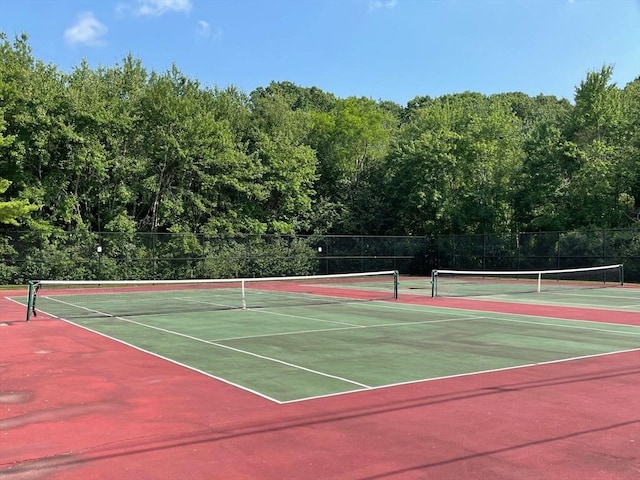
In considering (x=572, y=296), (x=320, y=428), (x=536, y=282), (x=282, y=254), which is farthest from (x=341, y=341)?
(x=282, y=254)

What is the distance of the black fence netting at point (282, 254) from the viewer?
31.5 meters

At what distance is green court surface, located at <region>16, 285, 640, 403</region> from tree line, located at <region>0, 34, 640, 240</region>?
1683cm

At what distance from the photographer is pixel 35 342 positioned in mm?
12133

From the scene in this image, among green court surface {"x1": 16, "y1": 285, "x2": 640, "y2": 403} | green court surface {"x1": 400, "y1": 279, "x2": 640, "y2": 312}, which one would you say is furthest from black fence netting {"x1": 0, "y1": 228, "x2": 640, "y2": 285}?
green court surface {"x1": 16, "y1": 285, "x2": 640, "y2": 403}

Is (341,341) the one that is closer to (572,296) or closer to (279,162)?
(572,296)

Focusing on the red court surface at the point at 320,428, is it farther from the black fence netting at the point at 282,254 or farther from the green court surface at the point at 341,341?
the black fence netting at the point at 282,254

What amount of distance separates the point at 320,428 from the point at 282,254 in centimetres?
3296

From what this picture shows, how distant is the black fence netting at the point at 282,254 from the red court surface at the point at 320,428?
24.0 metres

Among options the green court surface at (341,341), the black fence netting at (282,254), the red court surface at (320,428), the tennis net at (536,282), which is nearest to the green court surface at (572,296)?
the tennis net at (536,282)

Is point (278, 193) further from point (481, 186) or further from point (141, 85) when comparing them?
point (481, 186)

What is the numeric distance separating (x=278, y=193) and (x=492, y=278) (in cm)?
1601

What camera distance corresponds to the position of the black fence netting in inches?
1238

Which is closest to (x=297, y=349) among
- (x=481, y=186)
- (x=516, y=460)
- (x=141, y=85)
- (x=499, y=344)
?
(x=499, y=344)

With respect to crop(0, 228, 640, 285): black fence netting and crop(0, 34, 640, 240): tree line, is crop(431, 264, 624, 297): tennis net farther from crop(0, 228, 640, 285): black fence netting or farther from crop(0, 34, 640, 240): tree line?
crop(0, 34, 640, 240): tree line
